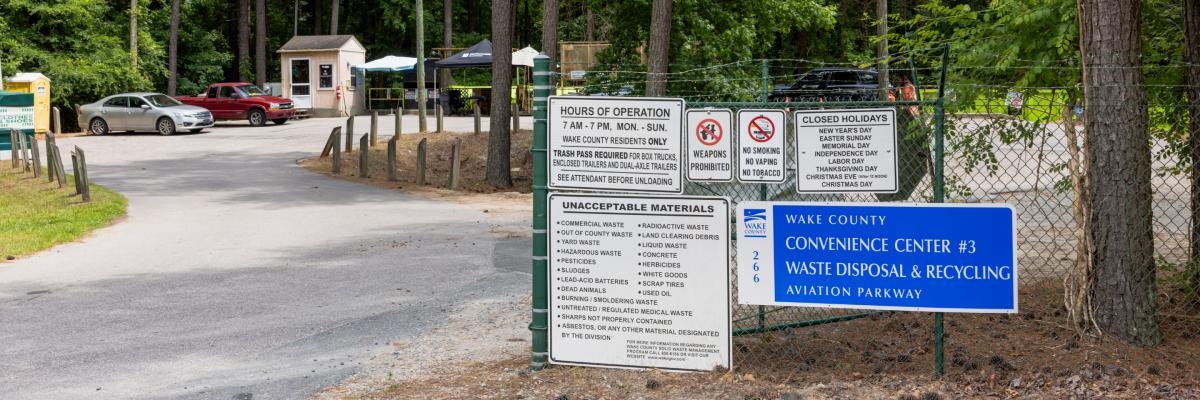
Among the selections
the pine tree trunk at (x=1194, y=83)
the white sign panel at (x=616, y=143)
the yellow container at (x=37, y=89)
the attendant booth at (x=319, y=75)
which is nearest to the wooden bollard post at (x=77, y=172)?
the white sign panel at (x=616, y=143)

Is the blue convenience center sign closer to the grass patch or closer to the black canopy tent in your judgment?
the grass patch

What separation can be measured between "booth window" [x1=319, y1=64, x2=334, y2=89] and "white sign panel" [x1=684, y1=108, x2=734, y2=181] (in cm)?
3313

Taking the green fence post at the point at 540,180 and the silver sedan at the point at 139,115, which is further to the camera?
the silver sedan at the point at 139,115

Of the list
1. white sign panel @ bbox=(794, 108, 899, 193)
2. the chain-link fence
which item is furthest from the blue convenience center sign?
white sign panel @ bbox=(794, 108, 899, 193)

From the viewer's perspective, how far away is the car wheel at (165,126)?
28.2 metres

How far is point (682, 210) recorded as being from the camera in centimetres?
487

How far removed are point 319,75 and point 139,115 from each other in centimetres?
923

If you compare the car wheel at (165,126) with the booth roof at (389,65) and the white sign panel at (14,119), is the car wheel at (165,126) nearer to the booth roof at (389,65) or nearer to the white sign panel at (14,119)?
the white sign panel at (14,119)

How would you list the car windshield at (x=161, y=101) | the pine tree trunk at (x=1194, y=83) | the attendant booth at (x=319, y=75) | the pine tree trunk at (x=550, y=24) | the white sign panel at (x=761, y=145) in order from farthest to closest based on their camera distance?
1. the attendant booth at (x=319, y=75)
2. the car windshield at (x=161, y=101)
3. the pine tree trunk at (x=550, y=24)
4. the white sign panel at (x=761, y=145)
5. the pine tree trunk at (x=1194, y=83)

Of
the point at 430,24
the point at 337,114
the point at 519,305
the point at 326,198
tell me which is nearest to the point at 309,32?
the point at 430,24

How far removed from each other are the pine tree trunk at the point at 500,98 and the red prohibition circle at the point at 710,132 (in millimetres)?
11655

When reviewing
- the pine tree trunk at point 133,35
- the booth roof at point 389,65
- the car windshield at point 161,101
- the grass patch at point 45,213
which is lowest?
the grass patch at point 45,213

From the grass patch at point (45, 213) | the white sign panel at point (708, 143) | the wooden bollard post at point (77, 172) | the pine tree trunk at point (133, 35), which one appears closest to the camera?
the white sign panel at point (708, 143)

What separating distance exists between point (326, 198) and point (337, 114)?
22.3 metres
